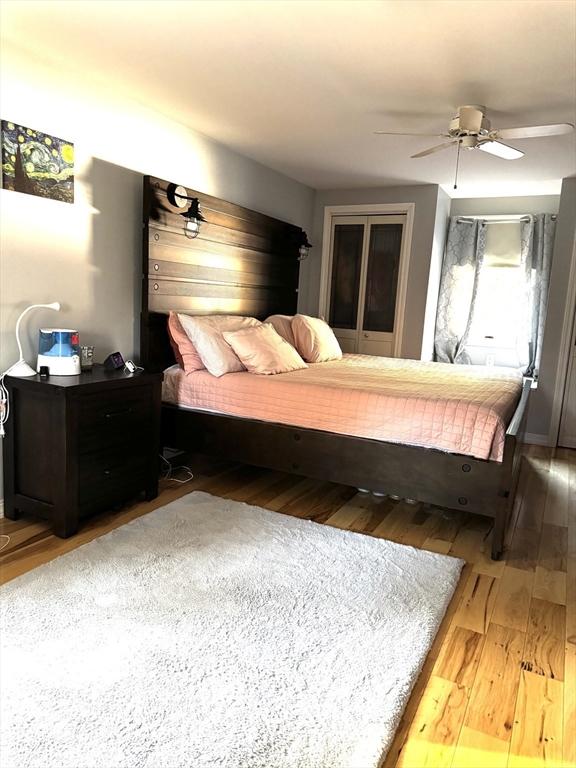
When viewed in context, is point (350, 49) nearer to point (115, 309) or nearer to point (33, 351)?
point (115, 309)

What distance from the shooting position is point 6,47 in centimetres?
250

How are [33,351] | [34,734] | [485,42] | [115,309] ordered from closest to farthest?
[34,734] → [485,42] → [33,351] → [115,309]

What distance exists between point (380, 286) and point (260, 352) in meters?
2.29

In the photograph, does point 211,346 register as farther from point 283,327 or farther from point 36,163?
point 36,163

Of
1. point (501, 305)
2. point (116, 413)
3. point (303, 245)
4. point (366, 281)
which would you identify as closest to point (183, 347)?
point (116, 413)

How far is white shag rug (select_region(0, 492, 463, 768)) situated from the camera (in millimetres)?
1417

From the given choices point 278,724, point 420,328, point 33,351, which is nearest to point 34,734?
point 278,724

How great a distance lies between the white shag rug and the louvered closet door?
3.02 m

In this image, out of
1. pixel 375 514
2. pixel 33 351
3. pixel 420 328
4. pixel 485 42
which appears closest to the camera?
pixel 485 42

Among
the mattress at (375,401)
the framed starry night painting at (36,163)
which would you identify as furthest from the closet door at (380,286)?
the framed starry night painting at (36,163)

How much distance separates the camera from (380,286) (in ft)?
17.5

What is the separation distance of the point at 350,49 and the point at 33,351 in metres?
2.11

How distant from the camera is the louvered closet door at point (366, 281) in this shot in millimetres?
5242

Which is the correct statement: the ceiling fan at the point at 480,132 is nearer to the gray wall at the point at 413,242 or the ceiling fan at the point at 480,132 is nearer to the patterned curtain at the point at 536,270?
the gray wall at the point at 413,242
